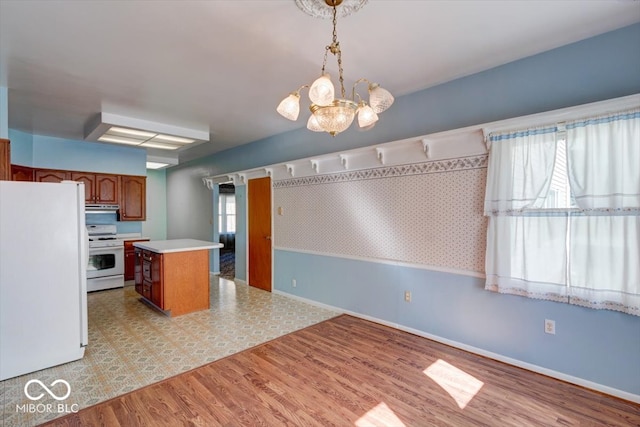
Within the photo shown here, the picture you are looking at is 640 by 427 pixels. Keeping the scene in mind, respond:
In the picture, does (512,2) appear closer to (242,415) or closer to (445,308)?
(445,308)

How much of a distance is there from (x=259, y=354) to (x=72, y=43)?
314 centimetres

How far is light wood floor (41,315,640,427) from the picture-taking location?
204cm

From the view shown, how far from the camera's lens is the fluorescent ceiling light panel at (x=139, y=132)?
13.4 feet

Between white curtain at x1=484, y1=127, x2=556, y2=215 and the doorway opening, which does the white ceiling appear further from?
the doorway opening

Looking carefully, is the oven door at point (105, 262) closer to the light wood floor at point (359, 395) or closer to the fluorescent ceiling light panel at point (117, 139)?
the fluorescent ceiling light panel at point (117, 139)

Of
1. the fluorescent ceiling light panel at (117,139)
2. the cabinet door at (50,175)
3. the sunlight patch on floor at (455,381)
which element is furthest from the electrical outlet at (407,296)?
the cabinet door at (50,175)

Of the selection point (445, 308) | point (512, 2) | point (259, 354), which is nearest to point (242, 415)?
point (259, 354)

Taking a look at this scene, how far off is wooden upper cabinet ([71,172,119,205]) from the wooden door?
251cm

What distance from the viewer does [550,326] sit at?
2551mm

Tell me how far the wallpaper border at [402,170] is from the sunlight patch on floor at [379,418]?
2286mm

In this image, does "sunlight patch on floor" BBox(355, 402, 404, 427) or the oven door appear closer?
"sunlight patch on floor" BBox(355, 402, 404, 427)

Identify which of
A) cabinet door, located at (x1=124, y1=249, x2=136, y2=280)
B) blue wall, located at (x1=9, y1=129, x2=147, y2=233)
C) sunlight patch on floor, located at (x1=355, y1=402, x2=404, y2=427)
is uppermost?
blue wall, located at (x1=9, y1=129, x2=147, y2=233)

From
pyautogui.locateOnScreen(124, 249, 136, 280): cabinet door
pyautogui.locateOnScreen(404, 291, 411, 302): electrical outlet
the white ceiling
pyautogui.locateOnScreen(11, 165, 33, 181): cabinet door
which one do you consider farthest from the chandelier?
pyautogui.locateOnScreen(124, 249, 136, 280): cabinet door

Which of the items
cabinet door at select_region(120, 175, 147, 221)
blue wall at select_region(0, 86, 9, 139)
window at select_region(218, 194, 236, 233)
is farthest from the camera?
window at select_region(218, 194, 236, 233)
